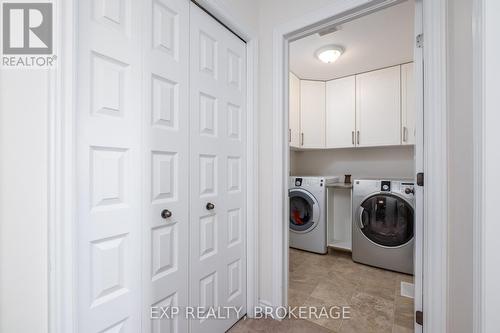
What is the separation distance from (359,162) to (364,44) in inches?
63.4

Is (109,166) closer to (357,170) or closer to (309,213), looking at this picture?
(309,213)

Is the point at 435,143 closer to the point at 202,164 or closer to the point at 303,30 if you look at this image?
the point at 303,30

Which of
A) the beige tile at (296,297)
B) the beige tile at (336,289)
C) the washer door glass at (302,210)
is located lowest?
the beige tile at (336,289)

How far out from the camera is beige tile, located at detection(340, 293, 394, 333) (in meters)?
1.51

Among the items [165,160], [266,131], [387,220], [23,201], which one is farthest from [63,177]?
[387,220]

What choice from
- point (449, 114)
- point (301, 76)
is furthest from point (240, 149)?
point (301, 76)

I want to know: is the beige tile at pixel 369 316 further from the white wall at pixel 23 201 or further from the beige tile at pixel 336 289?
the white wall at pixel 23 201

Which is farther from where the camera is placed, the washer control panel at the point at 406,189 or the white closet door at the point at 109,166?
the washer control panel at the point at 406,189

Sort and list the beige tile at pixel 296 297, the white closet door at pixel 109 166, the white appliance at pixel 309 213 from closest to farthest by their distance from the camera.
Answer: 1. the white closet door at pixel 109 166
2. the beige tile at pixel 296 297
3. the white appliance at pixel 309 213

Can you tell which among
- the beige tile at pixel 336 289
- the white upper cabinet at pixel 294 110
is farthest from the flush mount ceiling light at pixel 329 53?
the beige tile at pixel 336 289

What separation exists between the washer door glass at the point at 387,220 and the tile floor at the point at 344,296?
38 cm

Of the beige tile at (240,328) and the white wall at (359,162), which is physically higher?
the white wall at (359,162)

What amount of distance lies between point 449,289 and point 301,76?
2.78 m

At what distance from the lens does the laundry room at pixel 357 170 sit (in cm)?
192
